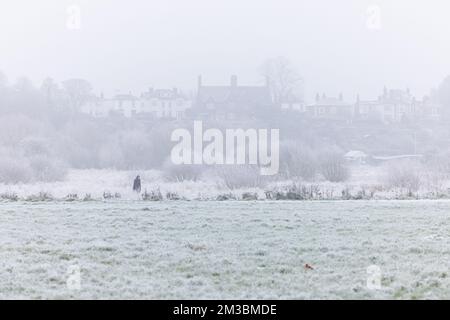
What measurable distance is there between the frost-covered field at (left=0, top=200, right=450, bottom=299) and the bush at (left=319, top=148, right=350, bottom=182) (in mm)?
15926

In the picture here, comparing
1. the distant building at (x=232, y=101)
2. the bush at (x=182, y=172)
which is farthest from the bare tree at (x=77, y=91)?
the bush at (x=182, y=172)

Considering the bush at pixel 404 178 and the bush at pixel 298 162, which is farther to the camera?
the bush at pixel 298 162

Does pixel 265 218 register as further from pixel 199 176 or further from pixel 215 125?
pixel 215 125

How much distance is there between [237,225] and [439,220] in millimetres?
5294

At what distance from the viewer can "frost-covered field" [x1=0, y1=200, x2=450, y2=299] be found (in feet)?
25.4

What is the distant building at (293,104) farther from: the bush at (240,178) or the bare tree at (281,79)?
the bush at (240,178)

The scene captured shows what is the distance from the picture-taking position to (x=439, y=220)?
14203mm

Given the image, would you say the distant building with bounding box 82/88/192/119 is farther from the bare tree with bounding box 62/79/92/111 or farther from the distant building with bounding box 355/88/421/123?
the distant building with bounding box 355/88/421/123

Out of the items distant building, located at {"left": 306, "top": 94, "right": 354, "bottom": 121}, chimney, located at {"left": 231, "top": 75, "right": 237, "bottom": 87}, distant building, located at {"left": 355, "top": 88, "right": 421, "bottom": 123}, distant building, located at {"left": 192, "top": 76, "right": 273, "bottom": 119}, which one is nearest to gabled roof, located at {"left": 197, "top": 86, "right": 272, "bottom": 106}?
distant building, located at {"left": 192, "top": 76, "right": 273, "bottom": 119}

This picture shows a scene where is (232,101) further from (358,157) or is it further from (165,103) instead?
(358,157)

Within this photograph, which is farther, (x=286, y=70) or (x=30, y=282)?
(x=286, y=70)

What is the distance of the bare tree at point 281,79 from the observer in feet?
223

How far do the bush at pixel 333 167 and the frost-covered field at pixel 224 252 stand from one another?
1593 cm
